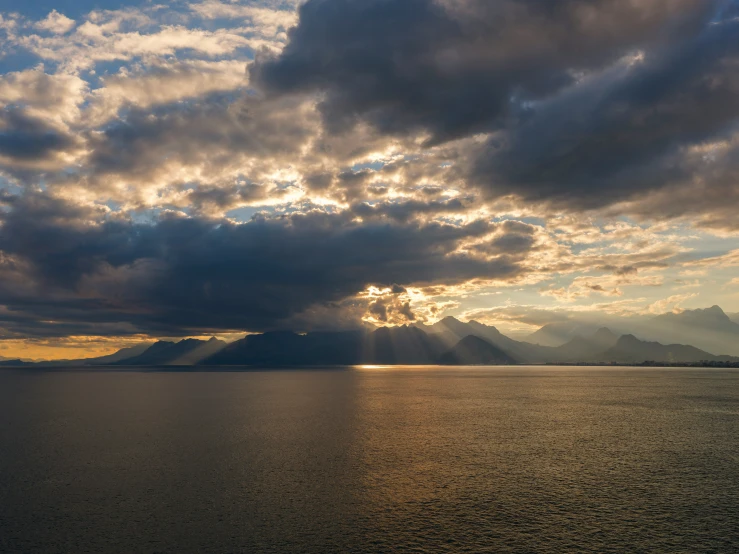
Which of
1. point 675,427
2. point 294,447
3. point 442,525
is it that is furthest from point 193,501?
point 675,427

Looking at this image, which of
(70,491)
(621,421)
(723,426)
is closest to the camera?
(70,491)

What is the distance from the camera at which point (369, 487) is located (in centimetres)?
5134

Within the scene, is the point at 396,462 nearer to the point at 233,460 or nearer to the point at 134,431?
the point at 233,460

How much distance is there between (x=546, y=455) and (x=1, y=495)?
62.3 m

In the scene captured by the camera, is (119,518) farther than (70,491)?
No

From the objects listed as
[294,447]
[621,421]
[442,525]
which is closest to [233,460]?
[294,447]

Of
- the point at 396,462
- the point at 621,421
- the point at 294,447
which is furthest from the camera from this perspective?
the point at 621,421

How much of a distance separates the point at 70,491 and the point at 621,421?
3841 inches

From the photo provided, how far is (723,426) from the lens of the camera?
95.6 metres

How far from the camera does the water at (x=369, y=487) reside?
3731 centimetres

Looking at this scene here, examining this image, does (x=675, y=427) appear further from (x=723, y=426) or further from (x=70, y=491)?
(x=70, y=491)

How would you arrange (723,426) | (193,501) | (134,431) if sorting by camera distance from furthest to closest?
(723,426), (134,431), (193,501)

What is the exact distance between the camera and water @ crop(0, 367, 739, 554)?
3731 cm

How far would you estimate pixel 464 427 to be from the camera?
94188 millimetres
